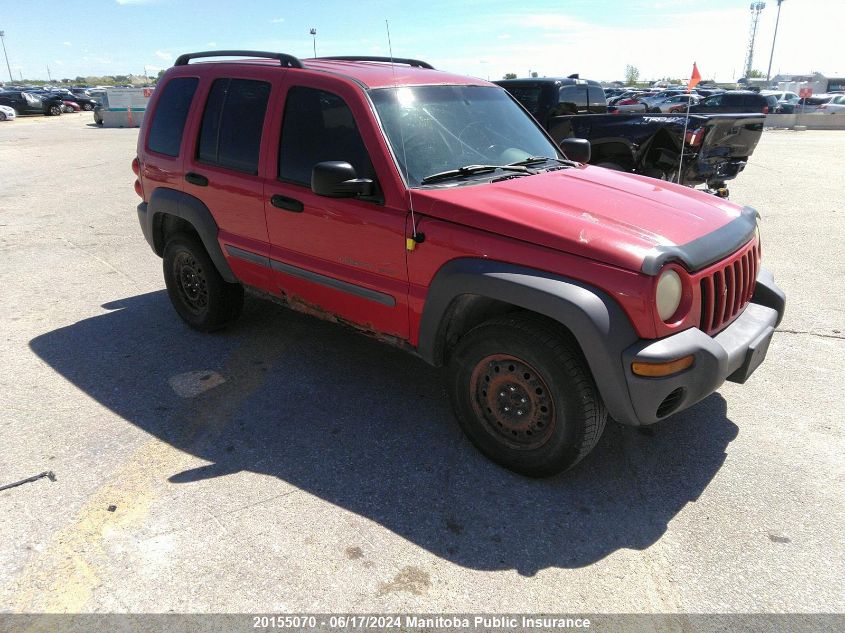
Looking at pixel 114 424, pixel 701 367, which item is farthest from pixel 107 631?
pixel 701 367

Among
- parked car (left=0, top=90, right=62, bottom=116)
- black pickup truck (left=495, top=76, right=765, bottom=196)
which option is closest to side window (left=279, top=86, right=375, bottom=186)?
black pickup truck (left=495, top=76, right=765, bottom=196)

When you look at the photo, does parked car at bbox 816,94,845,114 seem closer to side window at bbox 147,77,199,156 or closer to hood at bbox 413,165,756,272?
hood at bbox 413,165,756,272

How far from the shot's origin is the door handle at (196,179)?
Result: 4441 millimetres

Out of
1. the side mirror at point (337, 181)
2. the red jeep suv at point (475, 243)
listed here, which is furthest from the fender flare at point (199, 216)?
the side mirror at point (337, 181)

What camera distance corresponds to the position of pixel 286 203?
388cm

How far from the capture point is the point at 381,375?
4352mm

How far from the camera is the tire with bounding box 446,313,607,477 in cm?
291

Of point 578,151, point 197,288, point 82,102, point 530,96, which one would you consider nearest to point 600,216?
point 578,151

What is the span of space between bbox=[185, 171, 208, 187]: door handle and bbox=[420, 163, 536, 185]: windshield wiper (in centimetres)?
187

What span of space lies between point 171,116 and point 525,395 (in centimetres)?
352

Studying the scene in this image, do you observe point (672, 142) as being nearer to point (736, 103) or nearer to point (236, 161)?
point (236, 161)

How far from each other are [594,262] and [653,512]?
1236 millimetres

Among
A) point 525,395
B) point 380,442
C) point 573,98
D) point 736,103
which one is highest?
point 573,98

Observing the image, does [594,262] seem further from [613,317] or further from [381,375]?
[381,375]
